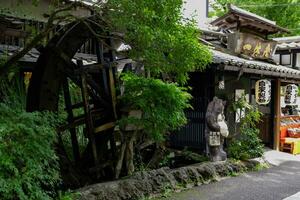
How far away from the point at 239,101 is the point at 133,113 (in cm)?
553

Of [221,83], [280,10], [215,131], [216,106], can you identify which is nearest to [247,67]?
[221,83]

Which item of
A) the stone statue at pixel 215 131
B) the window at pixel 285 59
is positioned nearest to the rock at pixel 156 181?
the stone statue at pixel 215 131

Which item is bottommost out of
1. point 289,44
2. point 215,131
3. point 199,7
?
point 215,131

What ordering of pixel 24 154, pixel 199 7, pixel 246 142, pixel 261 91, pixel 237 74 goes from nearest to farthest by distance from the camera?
pixel 24 154 < pixel 246 142 < pixel 237 74 < pixel 261 91 < pixel 199 7

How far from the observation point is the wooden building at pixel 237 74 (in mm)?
13266

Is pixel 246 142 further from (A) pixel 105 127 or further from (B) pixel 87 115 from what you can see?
(B) pixel 87 115

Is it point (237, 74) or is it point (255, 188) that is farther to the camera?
point (237, 74)

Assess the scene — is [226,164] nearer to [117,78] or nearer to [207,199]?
[207,199]

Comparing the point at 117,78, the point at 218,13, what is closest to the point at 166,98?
the point at 117,78

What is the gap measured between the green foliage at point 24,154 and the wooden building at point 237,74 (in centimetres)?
664

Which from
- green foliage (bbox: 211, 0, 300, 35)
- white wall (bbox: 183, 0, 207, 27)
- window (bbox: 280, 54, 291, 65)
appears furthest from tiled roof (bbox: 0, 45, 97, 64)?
green foliage (bbox: 211, 0, 300, 35)

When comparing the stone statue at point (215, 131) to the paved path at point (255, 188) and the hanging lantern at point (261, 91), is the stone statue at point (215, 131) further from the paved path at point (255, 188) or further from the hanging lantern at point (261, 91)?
the hanging lantern at point (261, 91)

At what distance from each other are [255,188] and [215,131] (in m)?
2.50

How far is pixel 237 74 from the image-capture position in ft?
46.5
